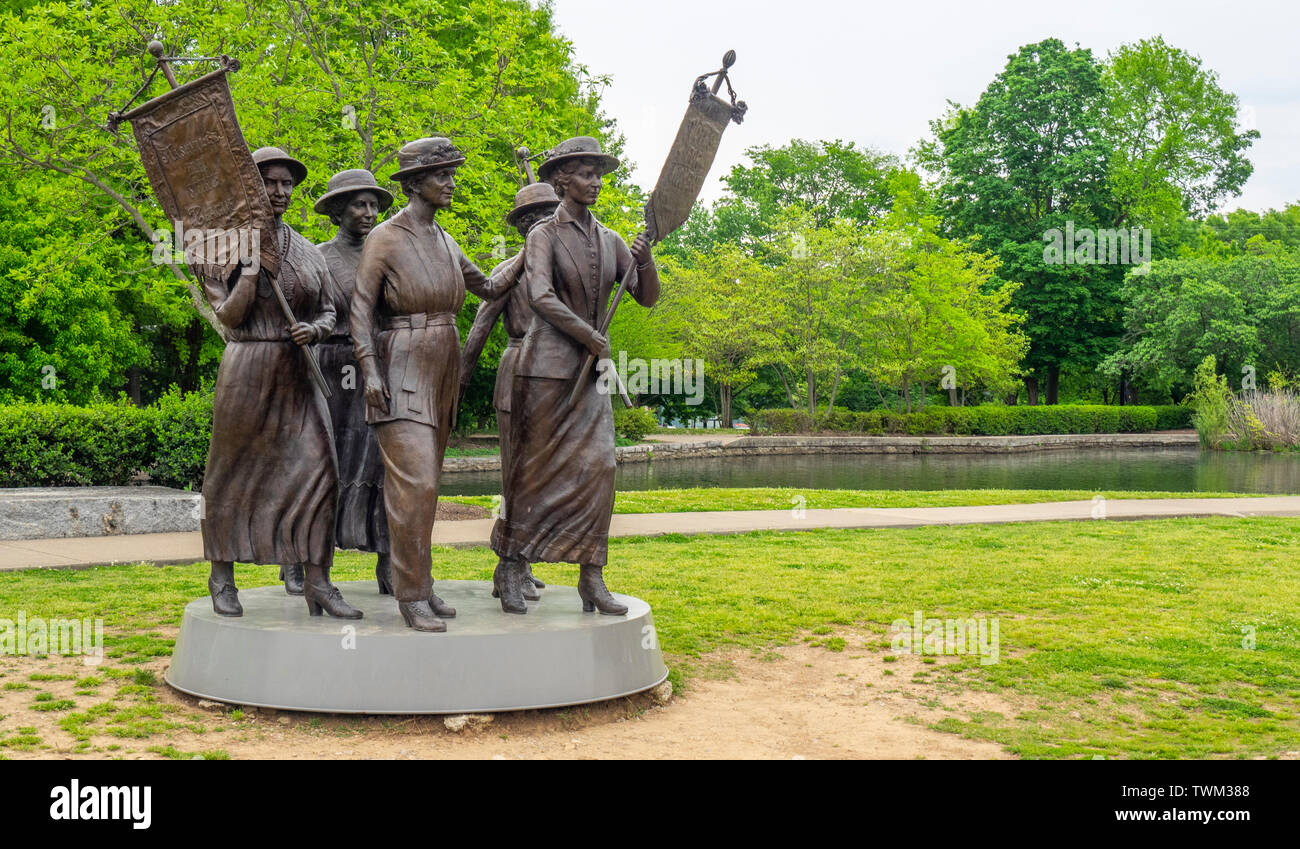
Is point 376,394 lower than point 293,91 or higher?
lower

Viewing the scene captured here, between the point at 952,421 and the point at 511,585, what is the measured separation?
3790 cm

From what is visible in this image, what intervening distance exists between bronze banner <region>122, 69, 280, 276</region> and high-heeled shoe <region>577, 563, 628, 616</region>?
232cm

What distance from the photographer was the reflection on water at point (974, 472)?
2580 centimetres

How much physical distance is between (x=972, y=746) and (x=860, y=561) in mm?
6170

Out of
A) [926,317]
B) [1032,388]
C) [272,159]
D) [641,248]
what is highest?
[926,317]

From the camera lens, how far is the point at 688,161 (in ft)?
22.3

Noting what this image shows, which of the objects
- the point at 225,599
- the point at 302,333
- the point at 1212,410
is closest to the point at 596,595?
the point at 225,599

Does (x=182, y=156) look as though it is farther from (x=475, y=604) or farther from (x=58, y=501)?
(x=58, y=501)

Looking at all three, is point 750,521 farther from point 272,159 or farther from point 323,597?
point 272,159

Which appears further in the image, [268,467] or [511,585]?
→ [511,585]

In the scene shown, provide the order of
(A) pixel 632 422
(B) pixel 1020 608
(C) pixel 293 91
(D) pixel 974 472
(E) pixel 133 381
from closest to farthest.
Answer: (B) pixel 1020 608 → (C) pixel 293 91 → (D) pixel 974 472 → (E) pixel 133 381 → (A) pixel 632 422

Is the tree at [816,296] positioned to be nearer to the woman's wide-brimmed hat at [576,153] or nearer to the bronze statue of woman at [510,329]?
the bronze statue of woman at [510,329]

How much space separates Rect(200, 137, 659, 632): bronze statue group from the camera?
629 centimetres

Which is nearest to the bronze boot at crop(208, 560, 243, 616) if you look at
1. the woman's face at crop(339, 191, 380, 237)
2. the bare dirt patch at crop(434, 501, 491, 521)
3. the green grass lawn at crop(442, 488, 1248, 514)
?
the woman's face at crop(339, 191, 380, 237)
